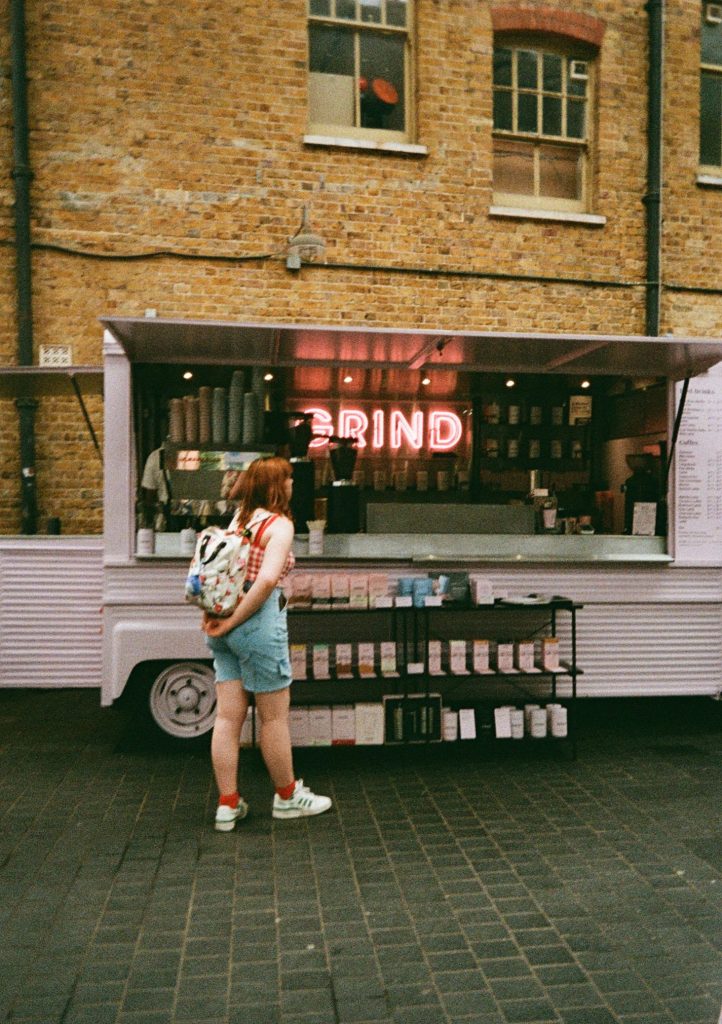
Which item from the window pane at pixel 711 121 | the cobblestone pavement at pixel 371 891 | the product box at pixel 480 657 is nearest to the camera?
the cobblestone pavement at pixel 371 891

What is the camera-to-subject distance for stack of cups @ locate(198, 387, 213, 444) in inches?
265

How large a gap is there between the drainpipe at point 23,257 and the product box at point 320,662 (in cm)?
408

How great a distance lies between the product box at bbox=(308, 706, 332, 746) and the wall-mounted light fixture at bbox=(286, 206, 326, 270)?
487cm

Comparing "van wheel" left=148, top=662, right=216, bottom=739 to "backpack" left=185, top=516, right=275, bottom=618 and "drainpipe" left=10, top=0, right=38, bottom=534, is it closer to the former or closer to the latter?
"backpack" left=185, top=516, right=275, bottom=618

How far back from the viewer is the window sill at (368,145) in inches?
356

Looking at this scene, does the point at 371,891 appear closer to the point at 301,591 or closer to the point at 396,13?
the point at 301,591

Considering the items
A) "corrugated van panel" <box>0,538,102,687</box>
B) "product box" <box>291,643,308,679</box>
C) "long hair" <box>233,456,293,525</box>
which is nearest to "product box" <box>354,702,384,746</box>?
"product box" <box>291,643,308,679</box>

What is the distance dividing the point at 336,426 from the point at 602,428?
9.95 ft

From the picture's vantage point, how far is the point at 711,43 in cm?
1032

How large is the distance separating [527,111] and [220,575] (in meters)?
7.84

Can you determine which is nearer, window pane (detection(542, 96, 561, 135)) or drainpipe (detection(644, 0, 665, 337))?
drainpipe (detection(644, 0, 665, 337))

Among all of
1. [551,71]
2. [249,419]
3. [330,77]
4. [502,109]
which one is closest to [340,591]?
[249,419]

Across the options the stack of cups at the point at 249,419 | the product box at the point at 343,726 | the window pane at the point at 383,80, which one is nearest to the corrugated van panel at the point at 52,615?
the stack of cups at the point at 249,419

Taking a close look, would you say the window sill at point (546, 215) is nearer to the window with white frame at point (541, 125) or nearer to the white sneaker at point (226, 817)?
the window with white frame at point (541, 125)
